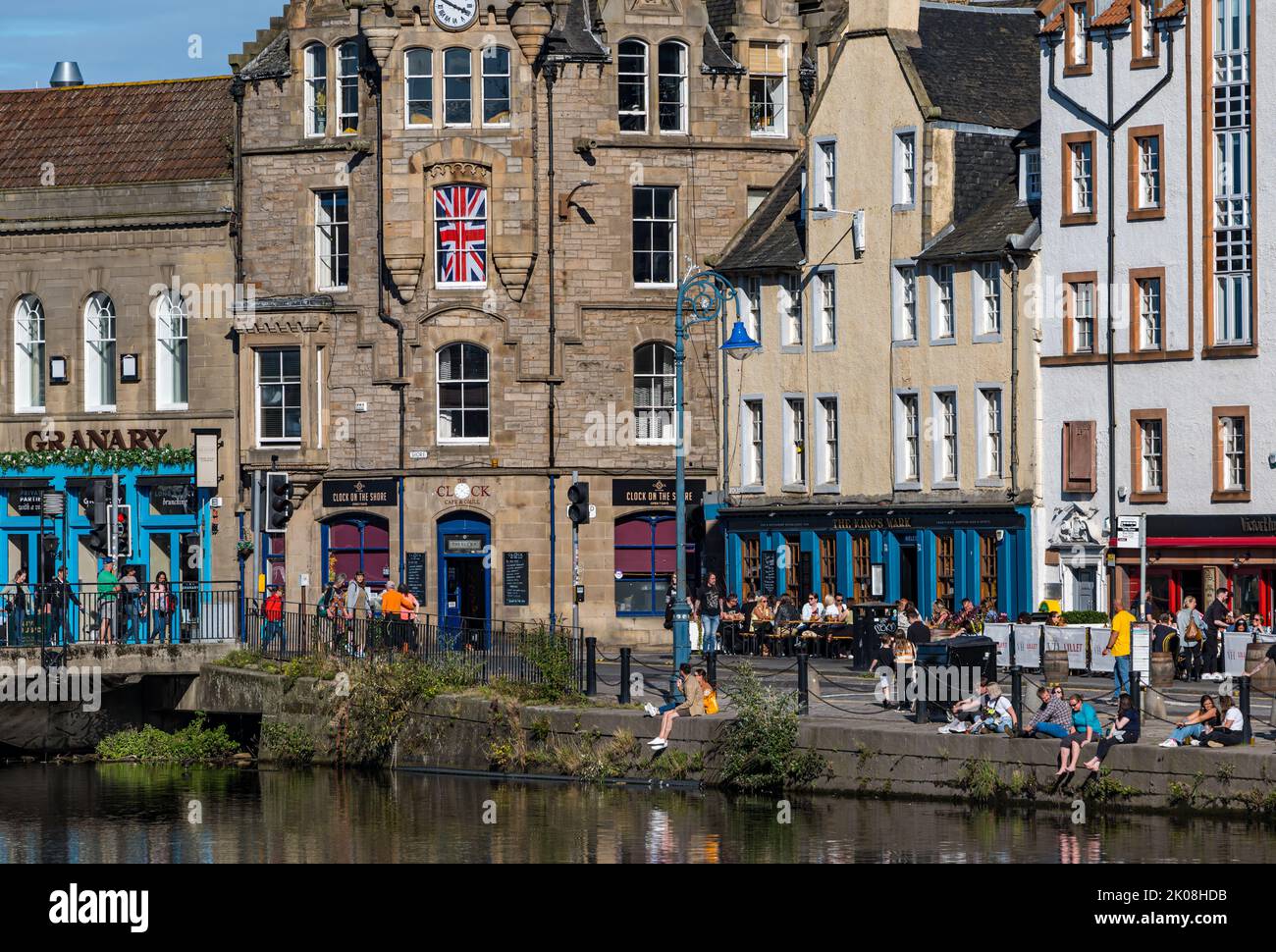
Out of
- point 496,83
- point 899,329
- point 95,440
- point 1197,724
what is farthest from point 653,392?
point 1197,724

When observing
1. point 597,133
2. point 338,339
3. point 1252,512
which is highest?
point 597,133

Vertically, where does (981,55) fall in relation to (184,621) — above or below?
above

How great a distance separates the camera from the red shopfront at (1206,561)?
52250mm

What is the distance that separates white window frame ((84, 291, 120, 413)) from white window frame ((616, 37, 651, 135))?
43.7ft

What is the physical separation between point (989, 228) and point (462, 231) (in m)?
12.3

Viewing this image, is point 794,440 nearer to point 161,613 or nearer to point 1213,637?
point 1213,637

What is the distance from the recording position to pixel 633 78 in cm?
6228

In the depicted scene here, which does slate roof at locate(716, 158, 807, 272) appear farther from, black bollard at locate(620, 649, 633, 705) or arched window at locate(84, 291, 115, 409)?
black bollard at locate(620, 649, 633, 705)

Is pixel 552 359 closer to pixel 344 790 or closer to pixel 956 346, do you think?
pixel 956 346

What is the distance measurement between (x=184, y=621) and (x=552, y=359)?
1403cm

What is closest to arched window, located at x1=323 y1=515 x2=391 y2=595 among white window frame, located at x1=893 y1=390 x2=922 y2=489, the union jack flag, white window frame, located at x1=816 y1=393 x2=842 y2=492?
the union jack flag
